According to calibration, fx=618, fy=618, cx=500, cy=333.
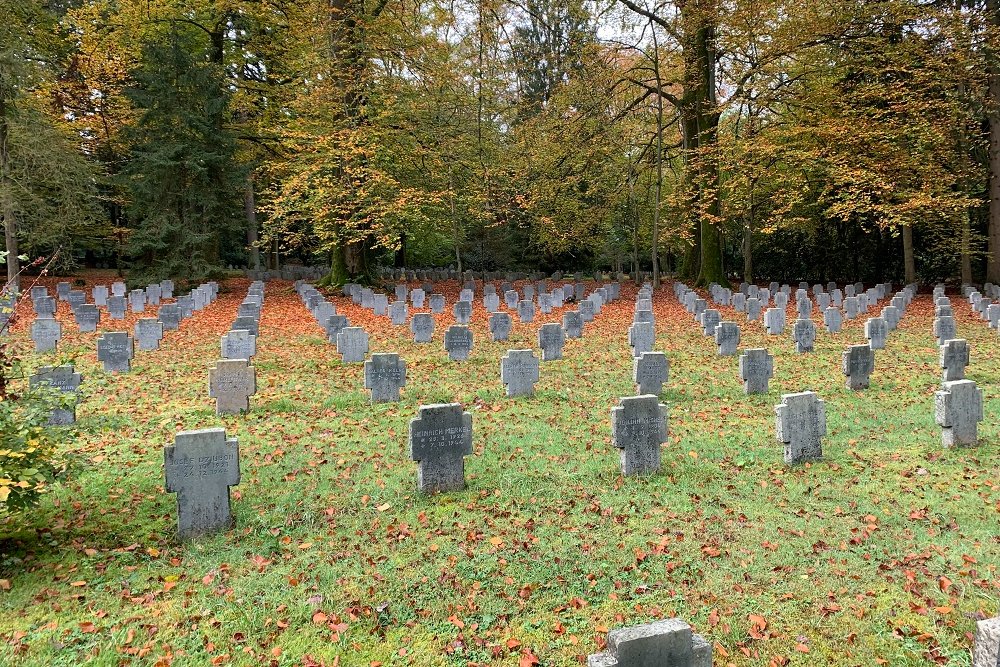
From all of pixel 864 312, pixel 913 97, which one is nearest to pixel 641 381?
pixel 864 312

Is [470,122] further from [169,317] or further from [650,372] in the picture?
[650,372]

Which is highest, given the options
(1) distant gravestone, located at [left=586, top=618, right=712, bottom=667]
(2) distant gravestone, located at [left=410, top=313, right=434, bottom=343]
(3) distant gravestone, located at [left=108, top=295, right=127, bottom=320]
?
(3) distant gravestone, located at [left=108, top=295, right=127, bottom=320]

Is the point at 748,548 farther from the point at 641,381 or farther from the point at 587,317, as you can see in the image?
the point at 587,317

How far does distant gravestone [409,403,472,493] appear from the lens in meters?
5.83

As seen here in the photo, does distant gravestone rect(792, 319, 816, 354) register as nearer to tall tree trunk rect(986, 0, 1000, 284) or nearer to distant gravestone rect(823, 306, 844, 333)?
distant gravestone rect(823, 306, 844, 333)

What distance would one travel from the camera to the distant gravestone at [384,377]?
9.07 m

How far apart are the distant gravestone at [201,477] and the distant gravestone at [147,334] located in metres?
9.63

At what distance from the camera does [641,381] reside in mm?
9109

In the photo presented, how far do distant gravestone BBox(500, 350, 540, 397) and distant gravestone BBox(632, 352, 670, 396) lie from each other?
5.15 ft

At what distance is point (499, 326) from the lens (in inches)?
580

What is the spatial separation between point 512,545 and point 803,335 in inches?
394

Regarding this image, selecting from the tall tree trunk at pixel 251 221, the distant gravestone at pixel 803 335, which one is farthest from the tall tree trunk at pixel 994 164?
the tall tree trunk at pixel 251 221

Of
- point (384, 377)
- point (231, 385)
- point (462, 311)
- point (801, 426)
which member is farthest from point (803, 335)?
point (231, 385)

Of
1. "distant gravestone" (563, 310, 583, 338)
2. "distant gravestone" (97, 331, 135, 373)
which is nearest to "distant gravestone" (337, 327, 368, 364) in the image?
"distant gravestone" (97, 331, 135, 373)
